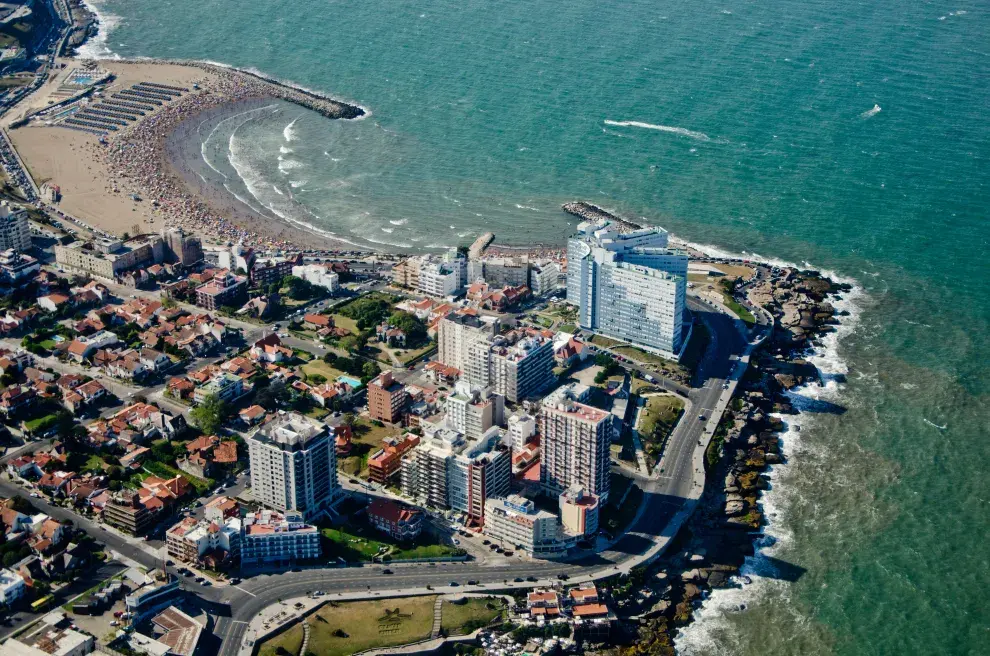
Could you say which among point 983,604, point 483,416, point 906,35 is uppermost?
point 906,35

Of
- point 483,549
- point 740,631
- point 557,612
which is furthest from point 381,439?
point 740,631

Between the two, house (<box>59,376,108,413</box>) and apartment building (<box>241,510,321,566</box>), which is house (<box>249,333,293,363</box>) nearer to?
house (<box>59,376,108,413</box>)

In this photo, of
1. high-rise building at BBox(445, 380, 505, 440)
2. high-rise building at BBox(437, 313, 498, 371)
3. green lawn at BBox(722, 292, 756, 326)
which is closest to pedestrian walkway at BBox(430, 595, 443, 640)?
high-rise building at BBox(445, 380, 505, 440)

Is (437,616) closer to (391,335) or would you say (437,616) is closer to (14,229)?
(391,335)

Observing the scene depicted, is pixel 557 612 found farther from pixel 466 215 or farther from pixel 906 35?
pixel 906 35

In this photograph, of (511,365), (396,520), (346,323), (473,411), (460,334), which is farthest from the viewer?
(346,323)

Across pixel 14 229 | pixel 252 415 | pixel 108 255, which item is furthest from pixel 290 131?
pixel 252 415
